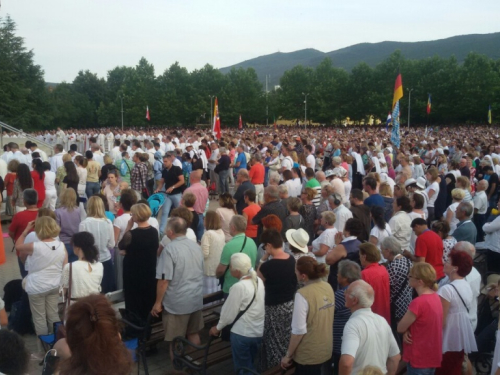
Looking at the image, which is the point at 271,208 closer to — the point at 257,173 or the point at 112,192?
the point at 112,192

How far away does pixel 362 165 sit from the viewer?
583 inches

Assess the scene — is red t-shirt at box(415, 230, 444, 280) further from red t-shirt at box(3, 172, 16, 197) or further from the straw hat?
red t-shirt at box(3, 172, 16, 197)

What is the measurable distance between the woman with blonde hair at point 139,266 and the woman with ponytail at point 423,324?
291 centimetres

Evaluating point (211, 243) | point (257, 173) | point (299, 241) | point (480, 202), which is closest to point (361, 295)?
point (299, 241)

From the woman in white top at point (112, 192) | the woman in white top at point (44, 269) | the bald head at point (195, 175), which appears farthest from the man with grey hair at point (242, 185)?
the woman in white top at point (44, 269)

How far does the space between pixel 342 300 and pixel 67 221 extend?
166 inches

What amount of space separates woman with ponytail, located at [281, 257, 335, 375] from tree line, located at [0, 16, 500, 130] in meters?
68.5

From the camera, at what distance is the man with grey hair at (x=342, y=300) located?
15.5 feet

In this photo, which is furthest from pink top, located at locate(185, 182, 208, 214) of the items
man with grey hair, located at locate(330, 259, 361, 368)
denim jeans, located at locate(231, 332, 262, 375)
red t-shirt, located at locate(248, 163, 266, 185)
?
man with grey hair, located at locate(330, 259, 361, 368)

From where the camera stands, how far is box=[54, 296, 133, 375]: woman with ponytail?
278 centimetres

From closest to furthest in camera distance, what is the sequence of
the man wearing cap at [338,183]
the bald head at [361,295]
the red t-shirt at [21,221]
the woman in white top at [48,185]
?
the bald head at [361,295]
the red t-shirt at [21,221]
the man wearing cap at [338,183]
the woman in white top at [48,185]

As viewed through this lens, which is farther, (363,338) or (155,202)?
(155,202)

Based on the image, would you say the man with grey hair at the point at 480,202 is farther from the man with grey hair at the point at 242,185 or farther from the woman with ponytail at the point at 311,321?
the woman with ponytail at the point at 311,321

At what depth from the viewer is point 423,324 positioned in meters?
4.43
